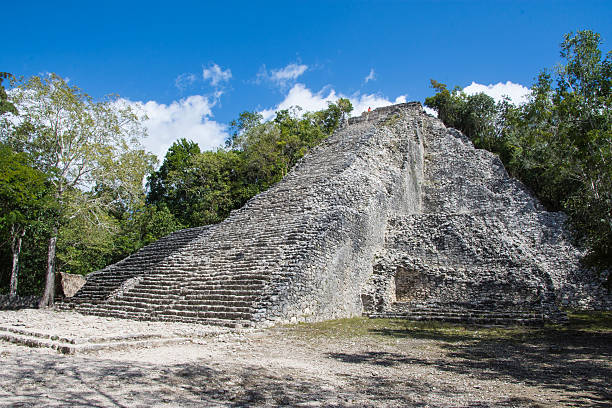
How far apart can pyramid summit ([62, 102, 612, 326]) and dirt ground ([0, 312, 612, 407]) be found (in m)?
2.39

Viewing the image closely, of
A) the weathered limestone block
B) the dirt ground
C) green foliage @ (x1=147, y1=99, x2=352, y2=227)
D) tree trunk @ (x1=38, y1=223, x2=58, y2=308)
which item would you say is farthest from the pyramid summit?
green foliage @ (x1=147, y1=99, x2=352, y2=227)

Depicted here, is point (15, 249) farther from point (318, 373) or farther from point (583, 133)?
point (583, 133)

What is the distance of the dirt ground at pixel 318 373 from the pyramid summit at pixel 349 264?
94.0 inches

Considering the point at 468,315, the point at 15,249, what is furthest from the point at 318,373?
the point at 15,249

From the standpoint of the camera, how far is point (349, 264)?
473 inches

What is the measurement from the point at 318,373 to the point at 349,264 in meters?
7.20

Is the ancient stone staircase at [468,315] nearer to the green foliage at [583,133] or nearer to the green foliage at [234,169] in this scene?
the green foliage at [583,133]

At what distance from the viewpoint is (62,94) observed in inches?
541

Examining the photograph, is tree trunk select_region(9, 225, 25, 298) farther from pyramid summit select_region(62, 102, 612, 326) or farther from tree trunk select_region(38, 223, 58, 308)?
pyramid summit select_region(62, 102, 612, 326)

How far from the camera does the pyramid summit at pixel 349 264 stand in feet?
33.2

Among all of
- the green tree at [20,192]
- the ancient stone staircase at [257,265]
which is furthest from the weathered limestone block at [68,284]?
the green tree at [20,192]

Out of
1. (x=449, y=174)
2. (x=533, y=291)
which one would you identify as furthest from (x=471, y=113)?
(x=533, y=291)

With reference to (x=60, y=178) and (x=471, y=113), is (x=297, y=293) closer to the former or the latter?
(x=60, y=178)

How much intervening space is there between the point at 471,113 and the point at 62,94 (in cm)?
2399
